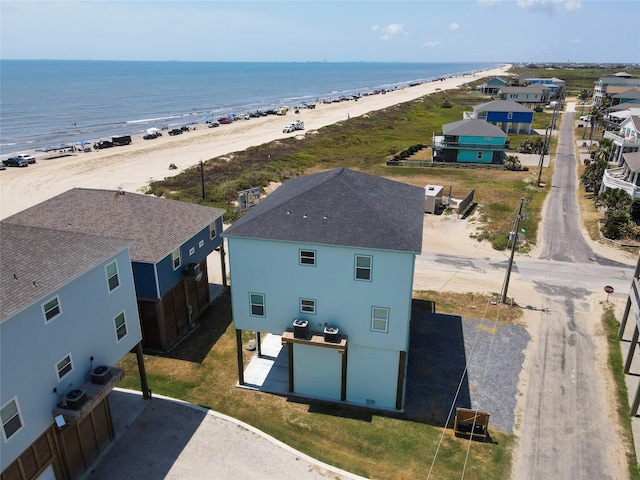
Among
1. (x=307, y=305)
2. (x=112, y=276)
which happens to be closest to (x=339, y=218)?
(x=307, y=305)

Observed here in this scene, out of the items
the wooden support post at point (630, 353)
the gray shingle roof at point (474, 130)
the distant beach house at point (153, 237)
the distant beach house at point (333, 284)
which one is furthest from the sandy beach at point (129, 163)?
the wooden support post at point (630, 353)

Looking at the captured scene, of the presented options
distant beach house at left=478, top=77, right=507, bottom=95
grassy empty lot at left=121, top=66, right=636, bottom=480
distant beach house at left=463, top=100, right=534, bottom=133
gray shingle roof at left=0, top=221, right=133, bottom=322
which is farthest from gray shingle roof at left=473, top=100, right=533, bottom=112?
gray shingle roof at left=0, top=221, right=133, bottom=322

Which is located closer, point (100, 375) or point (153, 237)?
point (100, 375)

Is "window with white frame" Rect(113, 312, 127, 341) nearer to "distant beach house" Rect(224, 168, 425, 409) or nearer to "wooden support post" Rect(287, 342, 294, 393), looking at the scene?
"distant beach house" Rect(224, 168, 425, 409)

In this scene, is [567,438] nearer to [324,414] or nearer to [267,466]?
[324,414]

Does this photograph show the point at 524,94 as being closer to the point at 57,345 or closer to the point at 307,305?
the point at 307,305

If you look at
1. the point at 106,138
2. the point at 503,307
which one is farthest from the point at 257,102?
the point at 503,307
